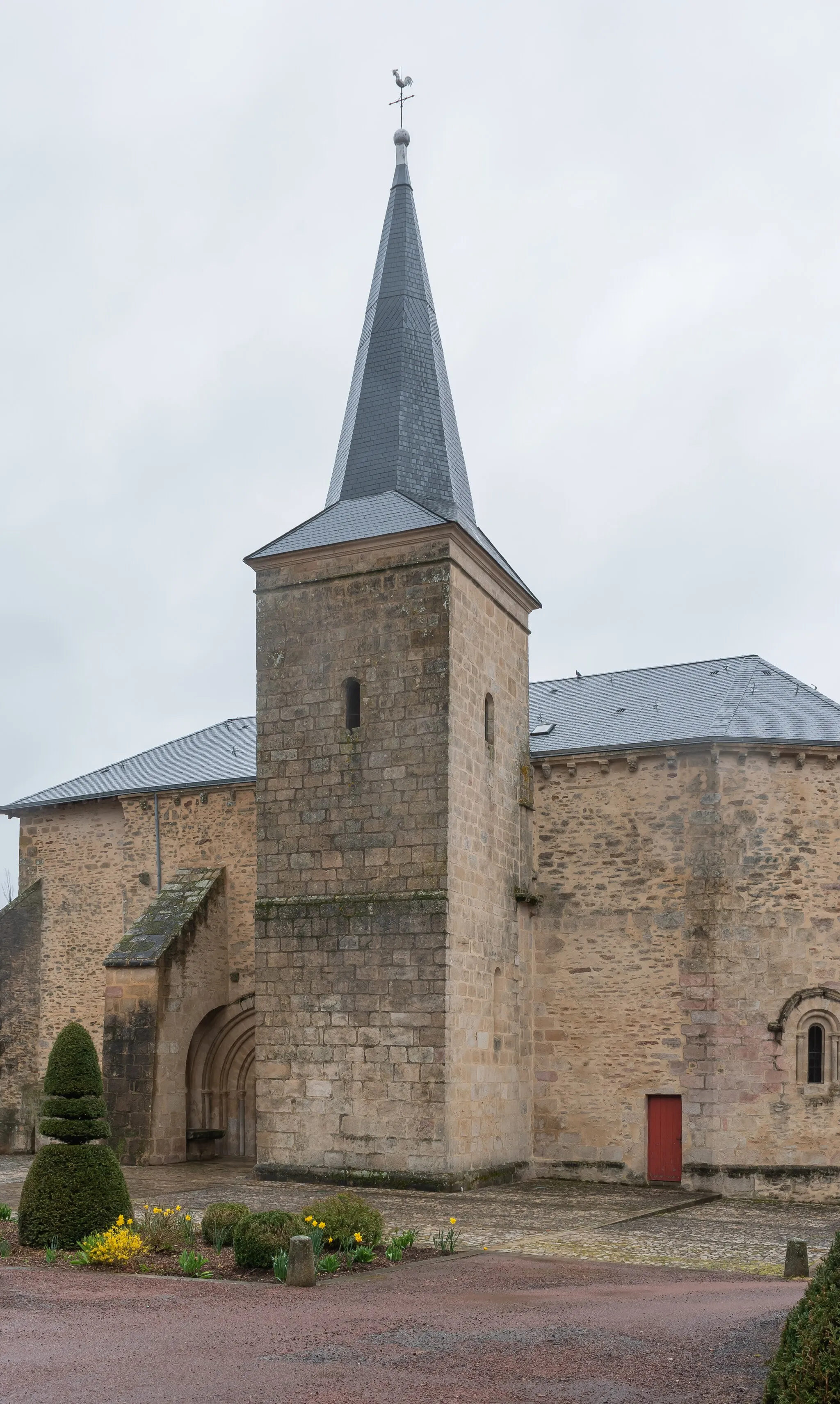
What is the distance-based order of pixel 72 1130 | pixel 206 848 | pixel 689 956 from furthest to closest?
pixel 206 848, pixel 689 956, pixel 72 1130

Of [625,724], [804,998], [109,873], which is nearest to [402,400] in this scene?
[625,724]

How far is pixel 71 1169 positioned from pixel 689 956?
30.3 feet

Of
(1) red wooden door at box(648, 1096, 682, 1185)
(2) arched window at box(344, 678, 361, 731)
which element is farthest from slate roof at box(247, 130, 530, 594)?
(1) red wooden door at box(648, 1096, 682, 1185)

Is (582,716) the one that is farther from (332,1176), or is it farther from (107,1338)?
(107,1338)

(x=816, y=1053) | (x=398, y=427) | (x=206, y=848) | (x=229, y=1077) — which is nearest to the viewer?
(x=816, y=1053)

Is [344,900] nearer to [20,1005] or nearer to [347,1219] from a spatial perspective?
[347,1219]

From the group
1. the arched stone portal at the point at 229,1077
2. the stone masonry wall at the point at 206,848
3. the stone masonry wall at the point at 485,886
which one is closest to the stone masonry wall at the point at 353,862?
the stone masonry wall at the point at 485,886

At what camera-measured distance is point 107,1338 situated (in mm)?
7375

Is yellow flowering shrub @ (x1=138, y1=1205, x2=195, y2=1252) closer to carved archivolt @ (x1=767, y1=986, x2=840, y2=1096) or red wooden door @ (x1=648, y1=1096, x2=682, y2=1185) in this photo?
red wooden door @ (x1=648, y1=1096, x2=682, y2=1185)

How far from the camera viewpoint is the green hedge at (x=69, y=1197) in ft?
34.9

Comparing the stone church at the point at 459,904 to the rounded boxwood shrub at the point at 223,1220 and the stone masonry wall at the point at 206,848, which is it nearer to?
the stone masonry wall at the point at 206,848

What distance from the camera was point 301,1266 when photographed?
29.8 ft

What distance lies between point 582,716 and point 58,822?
30.7 feet

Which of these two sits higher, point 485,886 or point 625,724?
point 625,724
